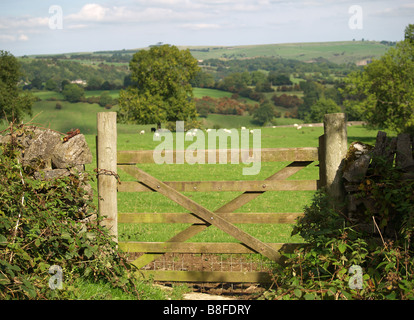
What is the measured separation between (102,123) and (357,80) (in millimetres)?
33254

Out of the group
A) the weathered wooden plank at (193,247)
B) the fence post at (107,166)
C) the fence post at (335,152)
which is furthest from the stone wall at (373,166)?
the fence post at (107,166)

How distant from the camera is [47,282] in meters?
4.57

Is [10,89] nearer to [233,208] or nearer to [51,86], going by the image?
[233,208]

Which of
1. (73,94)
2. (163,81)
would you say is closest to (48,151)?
(163,81)

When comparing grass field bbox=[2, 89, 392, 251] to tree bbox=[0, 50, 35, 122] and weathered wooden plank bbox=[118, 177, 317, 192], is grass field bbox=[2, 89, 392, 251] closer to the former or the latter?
weathered wooden plank bbox=[118, 177, 317, 192]

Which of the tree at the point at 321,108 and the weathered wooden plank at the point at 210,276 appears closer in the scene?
the weathered wooden plank at the point at 210,276

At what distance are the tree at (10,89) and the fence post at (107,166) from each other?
150ft

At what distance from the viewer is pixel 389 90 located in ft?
114

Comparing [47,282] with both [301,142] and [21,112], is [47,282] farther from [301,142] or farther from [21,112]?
[21,112]

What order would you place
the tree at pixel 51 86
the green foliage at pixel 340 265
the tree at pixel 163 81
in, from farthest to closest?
the tree at pixel 51 86 < the tree at pixel 163 81 < the green foliage at pixel 340 265

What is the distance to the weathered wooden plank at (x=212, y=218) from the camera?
18.1ft

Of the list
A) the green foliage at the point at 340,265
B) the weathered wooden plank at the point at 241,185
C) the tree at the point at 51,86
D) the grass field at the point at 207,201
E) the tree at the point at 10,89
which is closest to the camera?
the green foliage at the point at 340,265

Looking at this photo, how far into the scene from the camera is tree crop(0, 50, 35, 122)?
157ft

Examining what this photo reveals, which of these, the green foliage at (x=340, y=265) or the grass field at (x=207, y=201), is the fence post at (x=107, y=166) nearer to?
the grass field at (x=207, y=201)
